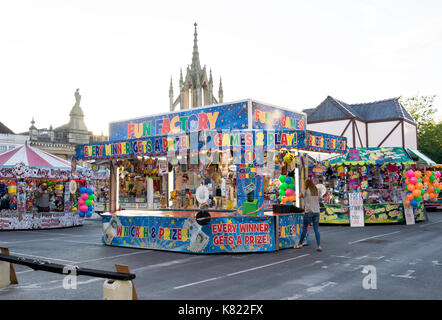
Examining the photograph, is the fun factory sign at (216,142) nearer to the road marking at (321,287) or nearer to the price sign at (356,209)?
→ the road marking at (321,287)

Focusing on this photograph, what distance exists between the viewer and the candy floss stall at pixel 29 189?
750 inches

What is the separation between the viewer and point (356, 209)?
17781mm

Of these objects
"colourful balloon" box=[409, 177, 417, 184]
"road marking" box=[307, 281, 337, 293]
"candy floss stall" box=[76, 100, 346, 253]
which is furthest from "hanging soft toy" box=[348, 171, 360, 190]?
"road marking" box=[307, 281, 337, 293]

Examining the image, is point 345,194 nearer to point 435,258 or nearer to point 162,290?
point 435,258

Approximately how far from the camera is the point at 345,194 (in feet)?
68.3

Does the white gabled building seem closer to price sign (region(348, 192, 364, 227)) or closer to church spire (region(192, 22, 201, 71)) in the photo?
price sign (region(348, 192, 364, 227))

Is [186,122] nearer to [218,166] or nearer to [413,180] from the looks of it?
[218,166]

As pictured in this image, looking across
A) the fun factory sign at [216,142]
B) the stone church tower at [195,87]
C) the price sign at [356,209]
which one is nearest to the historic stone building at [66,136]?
the stone church tower at [195,87]

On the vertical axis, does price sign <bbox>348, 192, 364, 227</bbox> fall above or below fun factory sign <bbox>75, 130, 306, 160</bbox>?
below

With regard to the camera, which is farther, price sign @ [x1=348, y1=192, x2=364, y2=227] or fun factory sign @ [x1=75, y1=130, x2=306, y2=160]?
price sign @ [x1=348, y1=192, x2=364, y2=227]

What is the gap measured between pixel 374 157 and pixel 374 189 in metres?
1.71

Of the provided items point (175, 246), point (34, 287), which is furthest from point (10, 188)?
point (34, 287)

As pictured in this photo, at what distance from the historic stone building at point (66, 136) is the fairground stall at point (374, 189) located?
136 feet

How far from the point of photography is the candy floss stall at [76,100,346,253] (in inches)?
406
